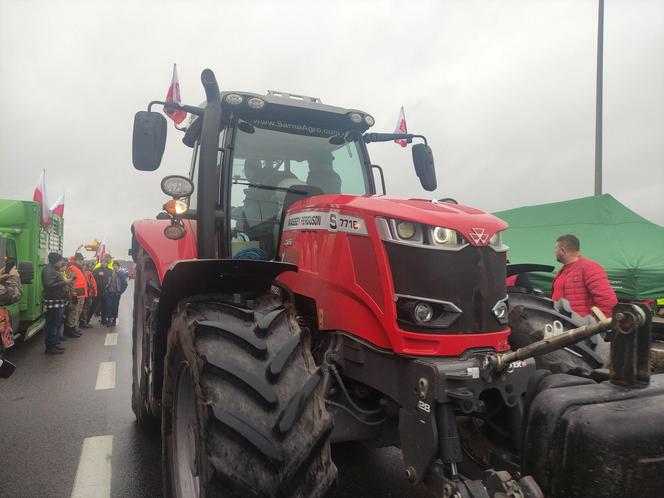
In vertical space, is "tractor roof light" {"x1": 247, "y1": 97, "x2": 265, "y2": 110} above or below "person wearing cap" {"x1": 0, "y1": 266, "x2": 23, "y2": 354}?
above

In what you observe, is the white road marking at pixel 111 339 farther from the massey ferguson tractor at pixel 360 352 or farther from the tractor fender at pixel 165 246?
the massey ferguson tractor at pixel 360 352

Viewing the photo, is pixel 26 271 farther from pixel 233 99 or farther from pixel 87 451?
pixel 233 99

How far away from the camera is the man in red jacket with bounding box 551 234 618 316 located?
493 centimetres

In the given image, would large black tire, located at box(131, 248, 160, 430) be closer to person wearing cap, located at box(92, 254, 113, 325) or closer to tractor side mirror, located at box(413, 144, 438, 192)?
tractor side mirror, located at box(413, 144, 438, 192)

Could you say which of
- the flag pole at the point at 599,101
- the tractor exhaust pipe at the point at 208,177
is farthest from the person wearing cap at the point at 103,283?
the flag pole at the point at 599,101

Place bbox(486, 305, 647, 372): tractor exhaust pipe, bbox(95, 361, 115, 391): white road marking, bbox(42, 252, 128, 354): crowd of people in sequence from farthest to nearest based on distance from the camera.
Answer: bbox(42, 252, 128, 354): crowd of people < bbox(95, 361, 115, 391): white road marking < bbox(486, 305, 647, 372): tractor exhaust pipe

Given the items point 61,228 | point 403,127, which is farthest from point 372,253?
point 61,228

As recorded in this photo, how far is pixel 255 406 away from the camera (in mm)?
1935

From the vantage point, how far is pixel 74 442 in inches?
168

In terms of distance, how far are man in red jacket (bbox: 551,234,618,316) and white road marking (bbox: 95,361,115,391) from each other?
558cm

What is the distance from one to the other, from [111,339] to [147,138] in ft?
28.8

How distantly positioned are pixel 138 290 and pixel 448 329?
3.51 metres

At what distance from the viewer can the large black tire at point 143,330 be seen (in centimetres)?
389

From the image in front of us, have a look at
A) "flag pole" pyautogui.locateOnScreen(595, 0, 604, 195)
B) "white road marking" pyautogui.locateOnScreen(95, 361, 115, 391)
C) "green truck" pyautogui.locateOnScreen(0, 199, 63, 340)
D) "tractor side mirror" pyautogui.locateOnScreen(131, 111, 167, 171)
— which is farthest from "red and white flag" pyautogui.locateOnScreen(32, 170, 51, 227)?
"flag pole" pyautogui.locateOnScreen(595, 0, 604, 195)
